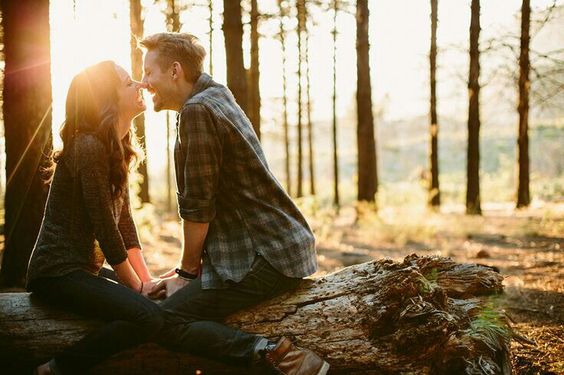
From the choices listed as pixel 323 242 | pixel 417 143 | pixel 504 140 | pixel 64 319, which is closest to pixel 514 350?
pixel 64 319

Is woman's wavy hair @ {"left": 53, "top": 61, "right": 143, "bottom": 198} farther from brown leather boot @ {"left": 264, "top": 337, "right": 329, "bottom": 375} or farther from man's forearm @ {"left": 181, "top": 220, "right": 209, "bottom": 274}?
brown leather boot @ {"left": 264, "top": 337, "right": 329, "bottom": 375}

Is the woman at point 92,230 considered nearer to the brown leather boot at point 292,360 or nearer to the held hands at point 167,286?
the held hands at point 167,286

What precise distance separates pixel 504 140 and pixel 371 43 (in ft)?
217

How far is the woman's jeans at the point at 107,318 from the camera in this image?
2932mm

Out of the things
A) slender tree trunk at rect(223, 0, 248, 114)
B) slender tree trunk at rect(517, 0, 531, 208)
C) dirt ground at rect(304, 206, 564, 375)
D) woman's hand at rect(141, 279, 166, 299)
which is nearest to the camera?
woman's hand at rect(141, 279, 166, 299)

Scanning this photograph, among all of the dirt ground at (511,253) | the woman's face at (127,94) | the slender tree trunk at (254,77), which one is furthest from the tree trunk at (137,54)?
the woman's face at (127,94)

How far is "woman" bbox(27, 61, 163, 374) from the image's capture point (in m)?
2.95

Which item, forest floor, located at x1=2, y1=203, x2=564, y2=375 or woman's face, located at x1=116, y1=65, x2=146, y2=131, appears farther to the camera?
forest floor, located at x1=2, y1=203, x2=564, y2=375

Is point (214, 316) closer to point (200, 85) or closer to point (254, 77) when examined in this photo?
point (200, 85)

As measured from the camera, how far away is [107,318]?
3.07 meters

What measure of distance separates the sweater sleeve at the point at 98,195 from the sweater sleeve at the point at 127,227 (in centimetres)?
56

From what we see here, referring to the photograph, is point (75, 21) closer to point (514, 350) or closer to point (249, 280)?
point (249, 280)

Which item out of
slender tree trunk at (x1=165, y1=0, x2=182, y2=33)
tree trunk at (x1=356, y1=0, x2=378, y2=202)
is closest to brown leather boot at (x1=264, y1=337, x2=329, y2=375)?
tree trunk at (x1=356, y1=0, x2=378, y2=202)

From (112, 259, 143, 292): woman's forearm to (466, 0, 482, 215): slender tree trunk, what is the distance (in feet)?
43.3
